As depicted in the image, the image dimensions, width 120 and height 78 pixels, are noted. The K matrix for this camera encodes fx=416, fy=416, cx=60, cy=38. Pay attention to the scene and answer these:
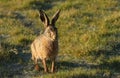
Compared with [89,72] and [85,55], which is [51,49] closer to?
[89,72]

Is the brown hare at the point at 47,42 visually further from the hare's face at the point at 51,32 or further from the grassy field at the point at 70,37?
the grassy field at the point at 70,37

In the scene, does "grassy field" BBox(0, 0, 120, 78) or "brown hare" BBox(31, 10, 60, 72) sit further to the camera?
"grassy field" BBox(0, 0, 120, 78)

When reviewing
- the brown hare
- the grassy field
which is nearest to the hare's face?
the brown hare

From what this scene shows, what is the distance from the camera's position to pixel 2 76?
31.7 feet

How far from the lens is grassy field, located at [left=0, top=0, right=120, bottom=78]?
10.1 m

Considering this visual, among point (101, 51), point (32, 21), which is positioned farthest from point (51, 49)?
point (32, 21)

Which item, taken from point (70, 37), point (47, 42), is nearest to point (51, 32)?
point (47, 42)

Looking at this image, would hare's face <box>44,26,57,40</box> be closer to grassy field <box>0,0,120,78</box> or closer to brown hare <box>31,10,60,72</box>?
brown hare <box>31,10,60,72</box>

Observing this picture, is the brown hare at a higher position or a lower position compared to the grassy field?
higher

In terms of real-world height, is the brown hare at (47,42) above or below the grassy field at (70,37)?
above

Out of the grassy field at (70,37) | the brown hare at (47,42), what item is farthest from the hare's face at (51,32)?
the grassy field at (70,37)

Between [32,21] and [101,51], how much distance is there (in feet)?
13.5

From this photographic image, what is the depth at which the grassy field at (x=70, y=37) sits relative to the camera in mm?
10062

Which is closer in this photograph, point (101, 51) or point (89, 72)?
point (89, 72)
